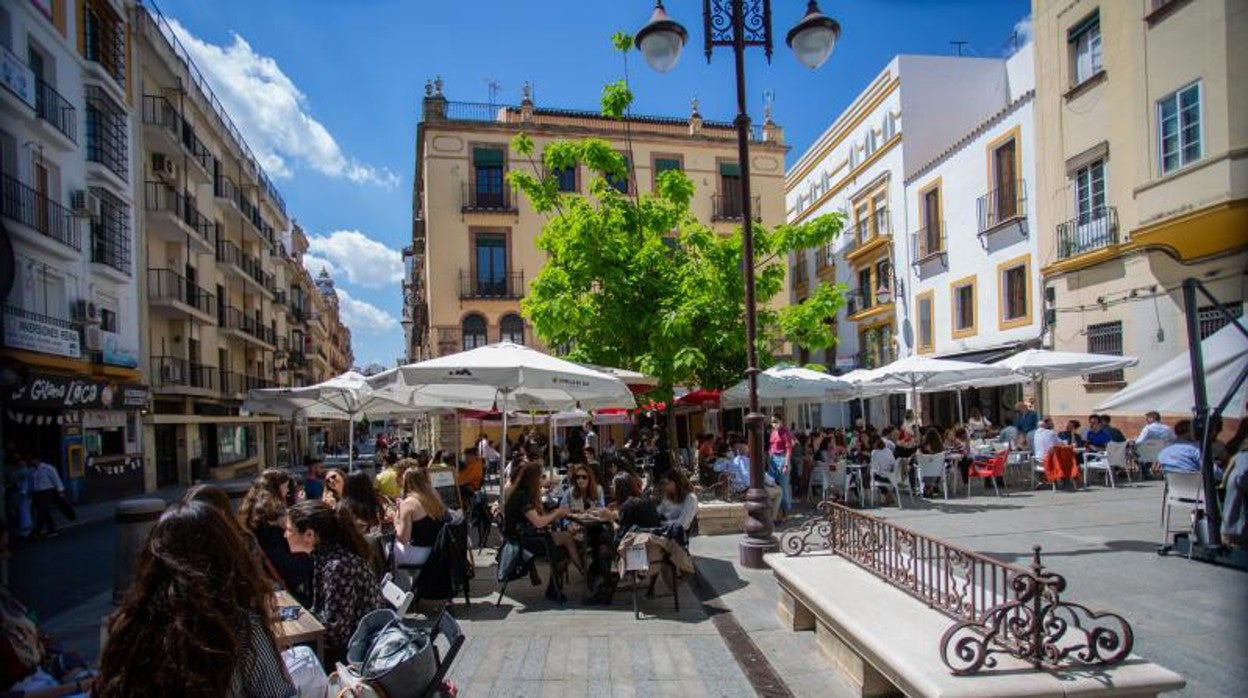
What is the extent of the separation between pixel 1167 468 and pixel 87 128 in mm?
25823

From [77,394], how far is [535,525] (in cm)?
1672

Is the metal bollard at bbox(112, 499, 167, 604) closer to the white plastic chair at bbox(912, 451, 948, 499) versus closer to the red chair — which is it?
the white plastic chair at bbox(912, 451, 948, 499)

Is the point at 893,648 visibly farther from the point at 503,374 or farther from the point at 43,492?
the point at 43,492

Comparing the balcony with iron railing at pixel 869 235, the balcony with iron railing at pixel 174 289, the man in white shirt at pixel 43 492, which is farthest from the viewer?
the balcony with iron railing at pixel 869 235

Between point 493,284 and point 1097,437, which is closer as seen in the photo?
point 1097,437

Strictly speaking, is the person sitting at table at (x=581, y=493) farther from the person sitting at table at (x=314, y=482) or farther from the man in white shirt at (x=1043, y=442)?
the man in white shirt at (x=1043, y=442)

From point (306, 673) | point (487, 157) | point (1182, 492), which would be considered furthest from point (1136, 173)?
point (487, 157)

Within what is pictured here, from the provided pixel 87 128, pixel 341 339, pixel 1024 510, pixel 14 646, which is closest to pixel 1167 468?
pixel 1024 510

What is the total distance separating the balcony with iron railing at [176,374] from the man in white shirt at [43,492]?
40.4 feet

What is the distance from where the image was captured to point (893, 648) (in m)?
3.48

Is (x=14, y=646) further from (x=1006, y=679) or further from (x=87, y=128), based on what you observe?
(x=87, y=128)

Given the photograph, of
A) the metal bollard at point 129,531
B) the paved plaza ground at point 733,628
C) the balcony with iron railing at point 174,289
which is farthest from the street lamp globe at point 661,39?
the balcony with iron railing at point 174,289

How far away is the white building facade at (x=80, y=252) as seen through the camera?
53.3 feet

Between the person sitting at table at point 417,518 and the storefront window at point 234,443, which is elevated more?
the person sitting at table at point 417,518
